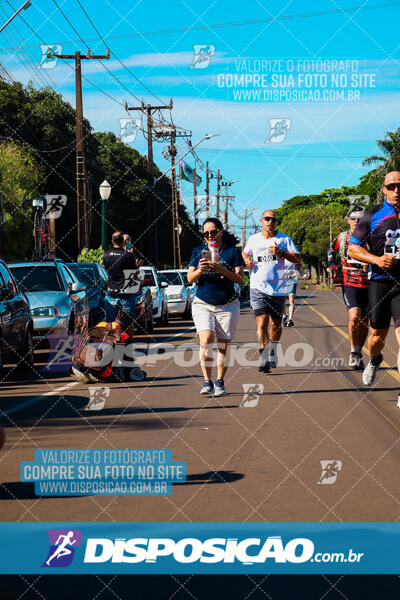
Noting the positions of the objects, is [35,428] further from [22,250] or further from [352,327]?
[22,250]

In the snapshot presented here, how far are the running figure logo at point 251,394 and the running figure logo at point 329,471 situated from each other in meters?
2.67

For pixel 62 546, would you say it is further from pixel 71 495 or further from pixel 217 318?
pixel 217 318

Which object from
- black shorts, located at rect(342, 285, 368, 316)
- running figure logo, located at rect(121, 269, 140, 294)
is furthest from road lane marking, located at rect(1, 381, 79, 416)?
black shorts, located at rect(342, 285, 368, 316)

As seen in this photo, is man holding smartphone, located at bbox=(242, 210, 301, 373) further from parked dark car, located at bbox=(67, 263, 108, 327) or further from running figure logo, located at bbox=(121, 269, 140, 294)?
parked dark car, located at bbox=(67, 263, 108, 327)

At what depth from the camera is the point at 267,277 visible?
11555mm

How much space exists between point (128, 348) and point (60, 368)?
2.00 metres

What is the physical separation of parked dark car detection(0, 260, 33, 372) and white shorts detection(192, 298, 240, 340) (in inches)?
121

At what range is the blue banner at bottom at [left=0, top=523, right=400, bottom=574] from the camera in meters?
4.34

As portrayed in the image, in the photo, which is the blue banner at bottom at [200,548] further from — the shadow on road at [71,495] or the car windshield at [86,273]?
the car windshield at [86,273]

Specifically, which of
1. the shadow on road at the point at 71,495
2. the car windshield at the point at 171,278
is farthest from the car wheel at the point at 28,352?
the car windshield at the point at 171,278

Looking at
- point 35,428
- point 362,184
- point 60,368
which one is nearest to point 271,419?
point 35,428

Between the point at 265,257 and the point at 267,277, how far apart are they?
0.29 meters
